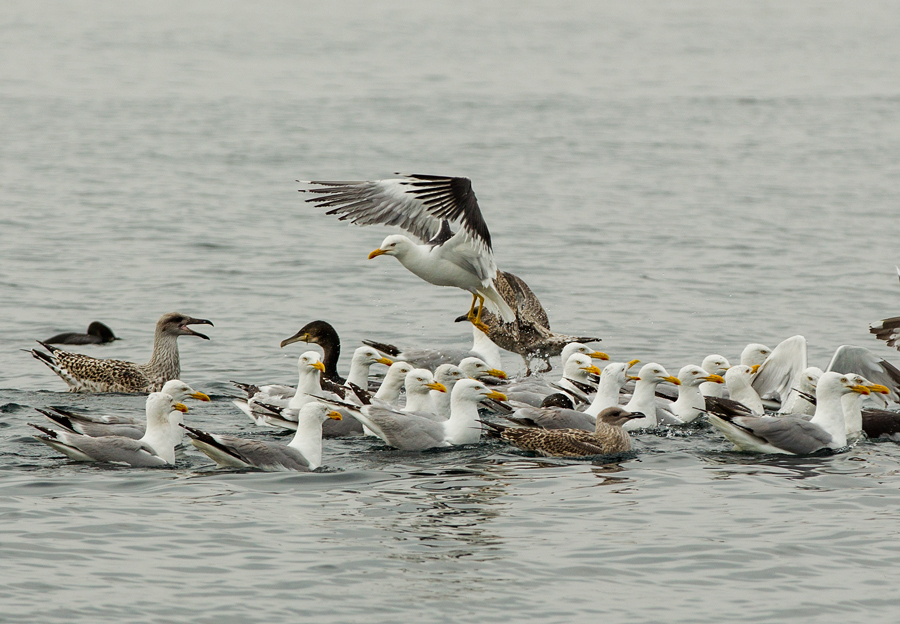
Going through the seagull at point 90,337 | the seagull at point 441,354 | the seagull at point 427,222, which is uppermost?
the seagull at point 427,222

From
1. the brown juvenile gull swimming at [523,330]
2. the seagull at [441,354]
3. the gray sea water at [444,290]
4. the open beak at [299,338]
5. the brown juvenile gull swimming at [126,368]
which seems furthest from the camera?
the brown juvenile gull swimming at [523,330]

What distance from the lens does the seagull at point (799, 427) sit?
38.5 ft

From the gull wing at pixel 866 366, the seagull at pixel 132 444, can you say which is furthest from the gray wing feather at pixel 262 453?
the gull wing at pixel 866 366

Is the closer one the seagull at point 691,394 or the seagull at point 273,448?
the seagull at point 273,448

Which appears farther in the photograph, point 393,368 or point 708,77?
point 708,77

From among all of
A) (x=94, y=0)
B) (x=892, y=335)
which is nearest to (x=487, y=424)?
(x=892, y=335)

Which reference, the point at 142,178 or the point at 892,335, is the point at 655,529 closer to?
the point at 892,335

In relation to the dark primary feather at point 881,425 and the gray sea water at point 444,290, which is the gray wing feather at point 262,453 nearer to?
the gray sea water at point 444,290

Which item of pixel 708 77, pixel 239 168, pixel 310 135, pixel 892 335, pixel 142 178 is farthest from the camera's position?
pixel 708 77

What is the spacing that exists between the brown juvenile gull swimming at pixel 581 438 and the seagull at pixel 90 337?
7021 millimetres

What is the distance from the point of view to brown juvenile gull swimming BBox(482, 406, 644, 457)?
38.1 feet

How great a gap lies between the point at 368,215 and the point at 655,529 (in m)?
6.24

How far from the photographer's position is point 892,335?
1441 centimetres

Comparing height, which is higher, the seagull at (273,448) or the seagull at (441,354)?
the seagull at (441,354)
